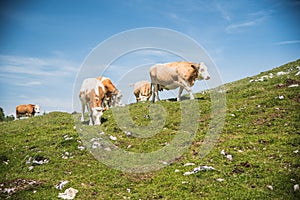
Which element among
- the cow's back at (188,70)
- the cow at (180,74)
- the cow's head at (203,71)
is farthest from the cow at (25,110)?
the cow's head at (203,71)

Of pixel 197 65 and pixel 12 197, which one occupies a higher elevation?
pixel 197 65

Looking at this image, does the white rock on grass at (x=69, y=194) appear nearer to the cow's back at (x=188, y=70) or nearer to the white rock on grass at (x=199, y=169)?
the white rock on grass at (x=199, y=169)

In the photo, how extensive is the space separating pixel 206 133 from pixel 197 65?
Answer: 8075mm

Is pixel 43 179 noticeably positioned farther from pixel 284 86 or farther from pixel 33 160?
pixel 284 86

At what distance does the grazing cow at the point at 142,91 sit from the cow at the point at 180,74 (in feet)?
39.7

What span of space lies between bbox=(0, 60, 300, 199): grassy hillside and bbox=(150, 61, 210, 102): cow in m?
2.94

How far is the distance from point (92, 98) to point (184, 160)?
29.1 ft

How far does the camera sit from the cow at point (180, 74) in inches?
850

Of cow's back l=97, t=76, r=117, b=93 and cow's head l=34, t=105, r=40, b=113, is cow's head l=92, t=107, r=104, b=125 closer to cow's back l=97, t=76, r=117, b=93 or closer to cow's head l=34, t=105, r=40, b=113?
cow's back l=97, t=76, r=117, b=93

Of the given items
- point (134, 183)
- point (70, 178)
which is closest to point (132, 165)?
point (134, 183)

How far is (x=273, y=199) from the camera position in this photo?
8.89m

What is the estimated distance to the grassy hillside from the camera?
32.8 feet

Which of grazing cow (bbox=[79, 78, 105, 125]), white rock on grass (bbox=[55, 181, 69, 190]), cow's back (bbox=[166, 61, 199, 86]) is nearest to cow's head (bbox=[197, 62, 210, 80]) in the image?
cow's back (bbox=[166, 61, 199, 86])

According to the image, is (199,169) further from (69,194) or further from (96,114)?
(96,114)
